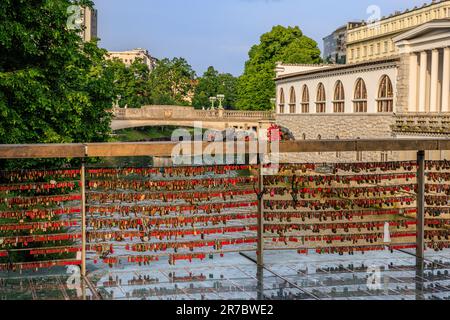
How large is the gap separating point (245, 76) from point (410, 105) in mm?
39229

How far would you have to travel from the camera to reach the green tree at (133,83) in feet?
348

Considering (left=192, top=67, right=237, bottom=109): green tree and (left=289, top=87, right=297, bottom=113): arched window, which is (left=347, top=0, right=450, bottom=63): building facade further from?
(left=192, top=67, right=237, bottom=109): green tree

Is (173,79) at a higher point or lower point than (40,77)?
higher

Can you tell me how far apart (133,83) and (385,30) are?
43.3m

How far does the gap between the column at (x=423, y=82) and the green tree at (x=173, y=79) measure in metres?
75.6

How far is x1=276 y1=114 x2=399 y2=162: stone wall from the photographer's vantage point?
155 ft

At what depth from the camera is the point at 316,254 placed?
1073cm

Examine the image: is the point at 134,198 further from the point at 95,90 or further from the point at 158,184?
the point at 95,90

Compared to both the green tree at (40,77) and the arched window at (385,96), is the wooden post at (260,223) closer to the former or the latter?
the green tree at (40,77)

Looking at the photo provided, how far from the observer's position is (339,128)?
54281 mm

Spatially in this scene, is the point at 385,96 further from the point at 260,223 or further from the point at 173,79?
the point at 173,79

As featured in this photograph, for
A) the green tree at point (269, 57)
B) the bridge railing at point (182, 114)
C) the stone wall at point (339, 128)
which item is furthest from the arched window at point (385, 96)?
the green tree at point (269, 57)

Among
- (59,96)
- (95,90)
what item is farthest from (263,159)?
(95,90)

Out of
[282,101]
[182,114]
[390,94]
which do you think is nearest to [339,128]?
[390,94]
